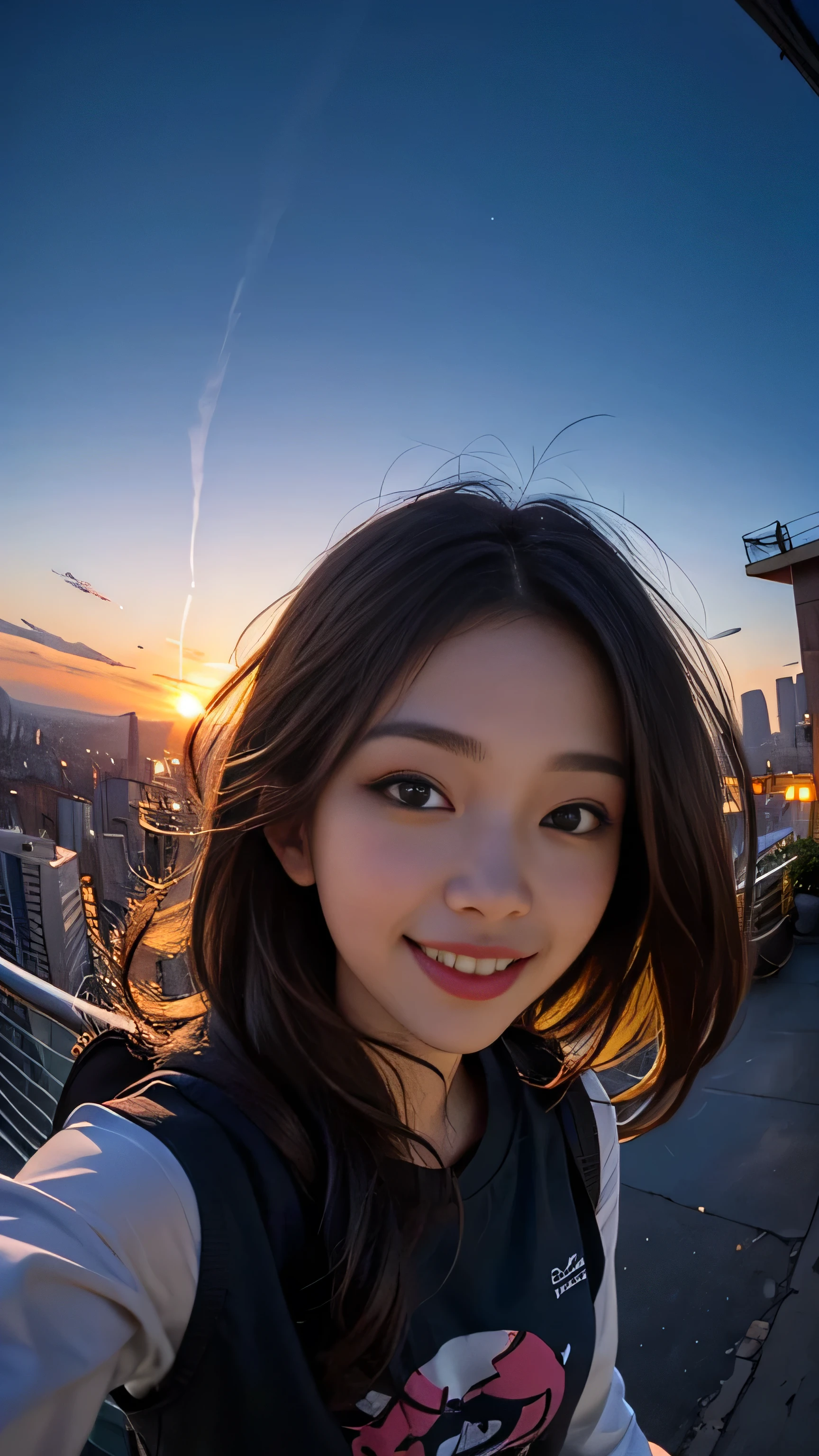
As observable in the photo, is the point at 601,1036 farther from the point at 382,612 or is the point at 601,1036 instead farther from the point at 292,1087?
the point at 382,612

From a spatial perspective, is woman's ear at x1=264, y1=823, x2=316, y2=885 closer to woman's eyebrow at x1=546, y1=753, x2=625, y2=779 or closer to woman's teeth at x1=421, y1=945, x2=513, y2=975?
woman's teeth at x1=421, y1=945, x2=513, y2=975

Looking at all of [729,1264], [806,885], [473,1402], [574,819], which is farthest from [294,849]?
[806,885]

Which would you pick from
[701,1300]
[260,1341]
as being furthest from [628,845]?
[701,1300]

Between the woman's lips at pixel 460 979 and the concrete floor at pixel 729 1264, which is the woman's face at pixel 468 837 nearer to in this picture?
the woman's lips at pixel 460 979

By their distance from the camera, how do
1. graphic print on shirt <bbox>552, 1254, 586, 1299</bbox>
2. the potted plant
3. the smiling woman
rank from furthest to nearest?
1. the potted plant
2. graphic print on shirt <bbox>552, 1254, 586, 1299</bbox>
3. the smiling woman

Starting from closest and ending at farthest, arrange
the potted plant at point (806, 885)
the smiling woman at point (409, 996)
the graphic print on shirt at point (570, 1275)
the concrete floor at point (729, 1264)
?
1. the smiling woman at point (409, 996)
2. the graphic print on shirt at point (570, 1275)
3. the concrete floor at point (729, 1264)
4. the potted plant at point (806, 885)

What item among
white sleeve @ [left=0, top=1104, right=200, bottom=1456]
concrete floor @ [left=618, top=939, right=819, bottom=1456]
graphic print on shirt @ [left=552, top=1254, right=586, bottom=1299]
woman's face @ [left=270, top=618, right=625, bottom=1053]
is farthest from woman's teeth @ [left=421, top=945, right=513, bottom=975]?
concrete floor @ [left=618, top=939, right=819, bottom=1456]

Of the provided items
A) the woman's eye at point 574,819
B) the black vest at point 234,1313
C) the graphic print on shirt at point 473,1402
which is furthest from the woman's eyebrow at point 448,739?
the graphic print on shirt at point 473,1402
